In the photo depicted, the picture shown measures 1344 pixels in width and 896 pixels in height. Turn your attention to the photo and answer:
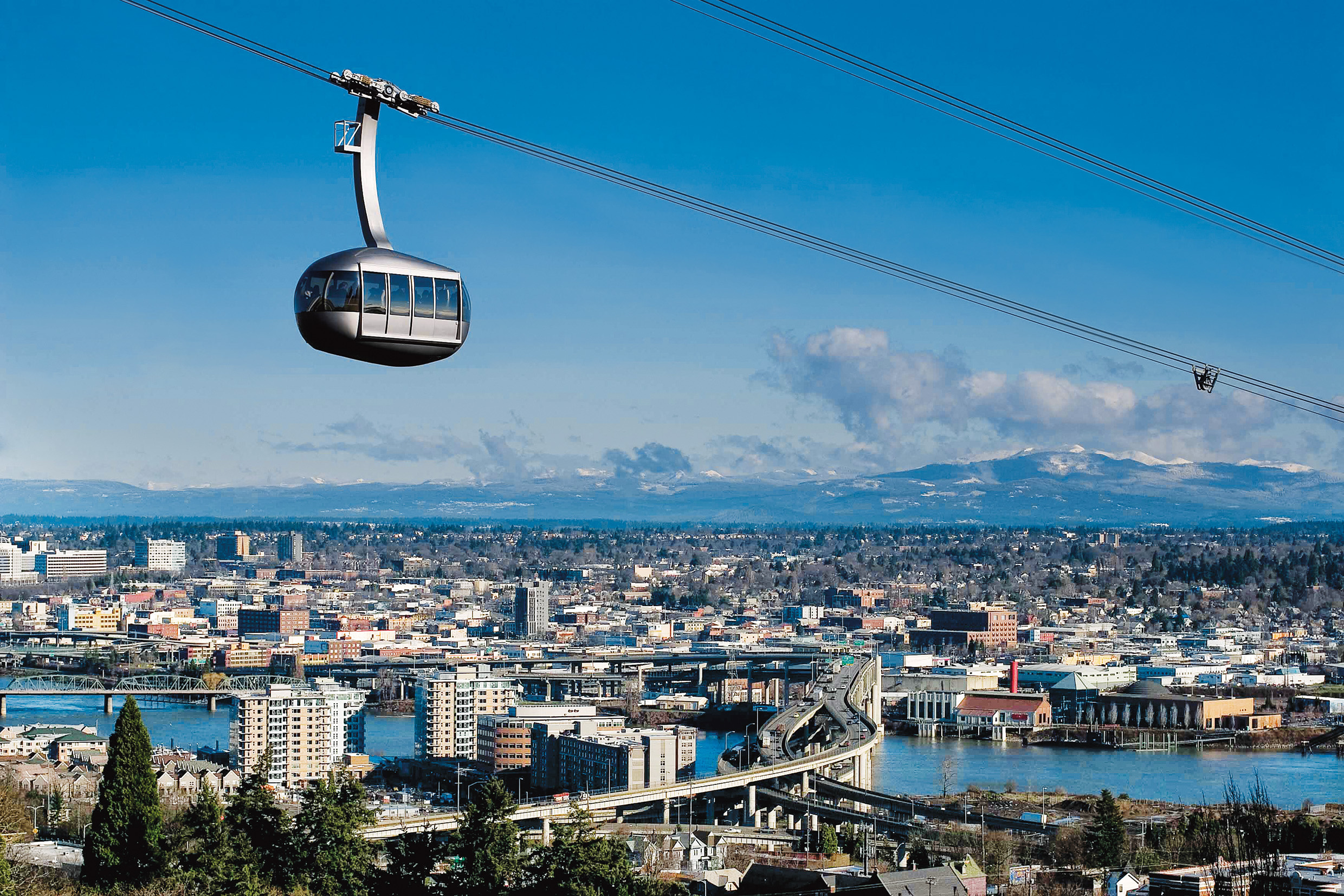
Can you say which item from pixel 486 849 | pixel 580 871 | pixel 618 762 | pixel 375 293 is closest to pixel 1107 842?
pixel 580 871

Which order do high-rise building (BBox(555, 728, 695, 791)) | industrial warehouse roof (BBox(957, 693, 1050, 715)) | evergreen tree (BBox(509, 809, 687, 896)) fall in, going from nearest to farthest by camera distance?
1. evergreen tree (BBox(509, 809, 687, 896))
2. high-rise building (BBox(555, 728, 695, 791))
3. industrial warehouse roof (BBox(957, 693, 1050, 715))

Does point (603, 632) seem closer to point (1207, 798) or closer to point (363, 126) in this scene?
point (1207, 798)

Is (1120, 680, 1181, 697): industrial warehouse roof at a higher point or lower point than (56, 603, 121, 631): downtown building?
lower

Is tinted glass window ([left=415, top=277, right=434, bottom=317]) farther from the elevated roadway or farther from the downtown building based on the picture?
the downtown building

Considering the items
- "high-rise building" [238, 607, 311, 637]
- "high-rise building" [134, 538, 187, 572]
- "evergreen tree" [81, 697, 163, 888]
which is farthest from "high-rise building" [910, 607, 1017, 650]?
"high-rise building" [134, 538, 187, 572]

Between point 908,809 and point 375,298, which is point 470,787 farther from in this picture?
point 375,298

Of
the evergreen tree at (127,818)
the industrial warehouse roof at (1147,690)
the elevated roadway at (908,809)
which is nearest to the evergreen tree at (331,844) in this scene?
the evergreen tree at (127,818)
